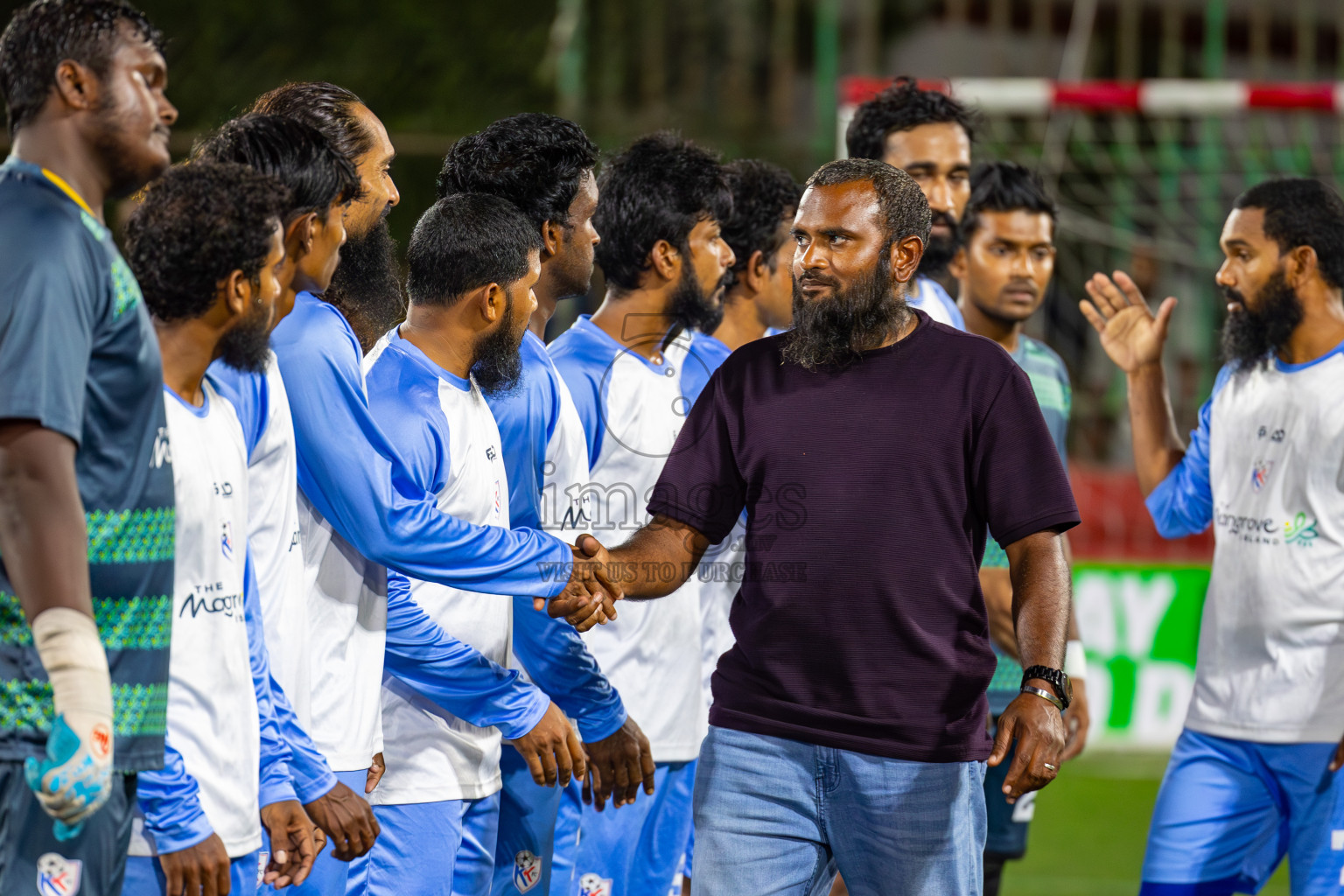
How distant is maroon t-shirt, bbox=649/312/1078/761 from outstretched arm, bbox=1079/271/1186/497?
1.82m

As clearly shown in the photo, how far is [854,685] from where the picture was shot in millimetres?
2809

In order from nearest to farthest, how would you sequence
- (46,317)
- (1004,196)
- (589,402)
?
(46,317) < (589,402) < (1004,196)

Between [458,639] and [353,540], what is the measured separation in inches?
16.3

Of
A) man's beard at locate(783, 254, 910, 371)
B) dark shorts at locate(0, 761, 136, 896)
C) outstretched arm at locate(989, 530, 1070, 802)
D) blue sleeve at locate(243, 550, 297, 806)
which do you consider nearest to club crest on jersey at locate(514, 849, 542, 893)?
blue sleeve at locate(243, 550, 297, 806)

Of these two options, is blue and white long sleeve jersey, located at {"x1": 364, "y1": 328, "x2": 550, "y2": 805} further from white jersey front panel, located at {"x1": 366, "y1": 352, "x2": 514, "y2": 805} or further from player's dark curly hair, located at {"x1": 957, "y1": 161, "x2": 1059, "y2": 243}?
player's dark curly hair, located at {"x1": 957, "y1": 161, "x2": 1059, "y2": 243}

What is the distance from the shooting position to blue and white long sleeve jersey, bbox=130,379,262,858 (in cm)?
232

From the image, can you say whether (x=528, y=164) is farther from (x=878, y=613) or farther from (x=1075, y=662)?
(x=1075, y=662)

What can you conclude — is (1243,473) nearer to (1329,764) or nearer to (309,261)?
(1329,764)

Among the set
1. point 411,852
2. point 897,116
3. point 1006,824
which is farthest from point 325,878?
point 897,116

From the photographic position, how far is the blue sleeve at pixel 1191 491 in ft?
14.4

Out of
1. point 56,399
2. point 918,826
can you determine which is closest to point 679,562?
point 918,826

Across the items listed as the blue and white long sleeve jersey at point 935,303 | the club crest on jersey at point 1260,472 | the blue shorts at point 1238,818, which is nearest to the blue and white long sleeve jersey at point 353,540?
the blue and white long sleeve jersey at point 935,303

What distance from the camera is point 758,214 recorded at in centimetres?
477

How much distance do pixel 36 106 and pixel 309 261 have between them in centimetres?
Answer: 74
